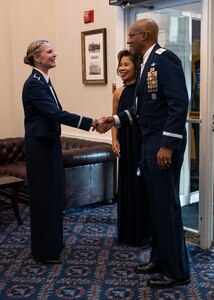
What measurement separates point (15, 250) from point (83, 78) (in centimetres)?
265

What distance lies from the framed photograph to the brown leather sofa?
0.81m

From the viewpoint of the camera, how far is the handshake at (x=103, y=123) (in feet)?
10.6

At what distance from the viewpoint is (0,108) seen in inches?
230

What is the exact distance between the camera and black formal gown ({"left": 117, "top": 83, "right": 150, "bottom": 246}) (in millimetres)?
3494

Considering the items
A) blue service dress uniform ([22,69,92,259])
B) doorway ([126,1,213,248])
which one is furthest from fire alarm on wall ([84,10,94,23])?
blue service dress uniform ([22,69,92,259])

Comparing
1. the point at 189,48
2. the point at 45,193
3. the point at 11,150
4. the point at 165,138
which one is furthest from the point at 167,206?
the point at 11,150

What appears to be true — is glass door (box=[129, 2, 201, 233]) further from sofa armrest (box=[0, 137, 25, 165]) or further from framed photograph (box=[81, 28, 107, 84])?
sofa armrest (box=[0, 137, 25, 165])

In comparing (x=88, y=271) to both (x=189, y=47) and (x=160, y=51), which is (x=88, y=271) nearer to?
(x=160, y=51)

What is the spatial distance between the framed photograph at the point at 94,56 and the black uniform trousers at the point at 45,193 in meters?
2.20

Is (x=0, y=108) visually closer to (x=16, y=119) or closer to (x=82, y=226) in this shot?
(x=16, y=119)

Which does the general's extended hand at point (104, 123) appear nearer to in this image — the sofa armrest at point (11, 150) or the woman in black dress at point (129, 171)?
the woman in black dress at point (129, 171)

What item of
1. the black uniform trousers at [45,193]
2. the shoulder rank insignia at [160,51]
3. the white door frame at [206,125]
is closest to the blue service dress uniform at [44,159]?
the black uniform trousers at [45,193]

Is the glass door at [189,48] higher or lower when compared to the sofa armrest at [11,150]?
higher

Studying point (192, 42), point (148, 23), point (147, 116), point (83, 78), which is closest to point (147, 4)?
point (192, 42)
